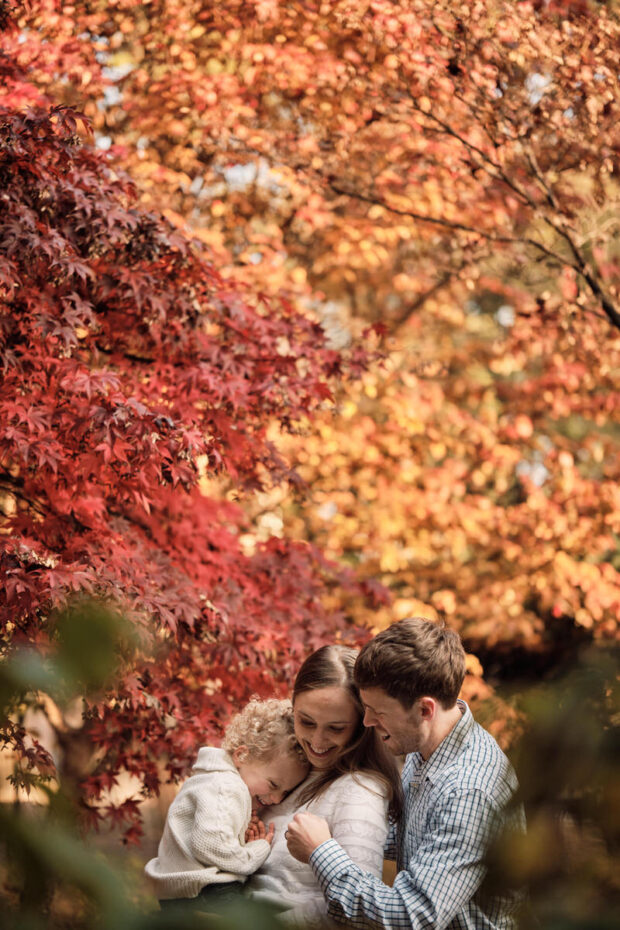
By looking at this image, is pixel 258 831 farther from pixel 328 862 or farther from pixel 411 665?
pixel 411 665

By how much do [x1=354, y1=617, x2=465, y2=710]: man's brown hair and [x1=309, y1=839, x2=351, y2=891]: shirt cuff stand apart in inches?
14.0

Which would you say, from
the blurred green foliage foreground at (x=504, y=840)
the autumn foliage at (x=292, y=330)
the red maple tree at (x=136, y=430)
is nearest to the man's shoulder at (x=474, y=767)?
the autumn foliage at (x=292, y=330)

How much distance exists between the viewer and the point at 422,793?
2188mm

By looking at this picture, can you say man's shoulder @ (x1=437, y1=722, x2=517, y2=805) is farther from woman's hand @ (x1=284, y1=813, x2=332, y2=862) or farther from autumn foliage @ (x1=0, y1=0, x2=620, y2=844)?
autumn foliage @ (x1=0, y1=0, x2=620, y2=844)

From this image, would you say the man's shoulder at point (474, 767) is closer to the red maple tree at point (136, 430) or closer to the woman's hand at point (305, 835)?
the woman's hand at point (305, 835)

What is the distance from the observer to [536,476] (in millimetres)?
7891

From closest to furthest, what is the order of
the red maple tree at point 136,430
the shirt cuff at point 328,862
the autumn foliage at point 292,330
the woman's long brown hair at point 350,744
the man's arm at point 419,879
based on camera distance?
the man's arm at point 419,879
the shirt cuff at point 328,862
the woman's long brown hair at point 350,744
the red maple tree at point 136,430
the autumn foliage at point 292,330

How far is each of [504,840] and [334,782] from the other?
1871 mm

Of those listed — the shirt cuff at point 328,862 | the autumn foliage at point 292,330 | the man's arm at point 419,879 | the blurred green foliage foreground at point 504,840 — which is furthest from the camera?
the autumn foliage at point 292,330

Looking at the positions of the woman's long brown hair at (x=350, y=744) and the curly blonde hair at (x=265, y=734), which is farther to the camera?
the curly blonde hair at (x=265, y=734)

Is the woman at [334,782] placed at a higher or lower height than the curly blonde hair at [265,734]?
higher

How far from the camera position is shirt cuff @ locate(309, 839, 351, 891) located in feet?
6.43

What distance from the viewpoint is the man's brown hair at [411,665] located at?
2105mm

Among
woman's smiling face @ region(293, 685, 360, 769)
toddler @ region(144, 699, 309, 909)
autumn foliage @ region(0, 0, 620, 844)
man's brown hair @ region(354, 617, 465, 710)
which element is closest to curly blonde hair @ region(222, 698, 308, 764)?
toddler @ region(144, 699, 309, 909)
